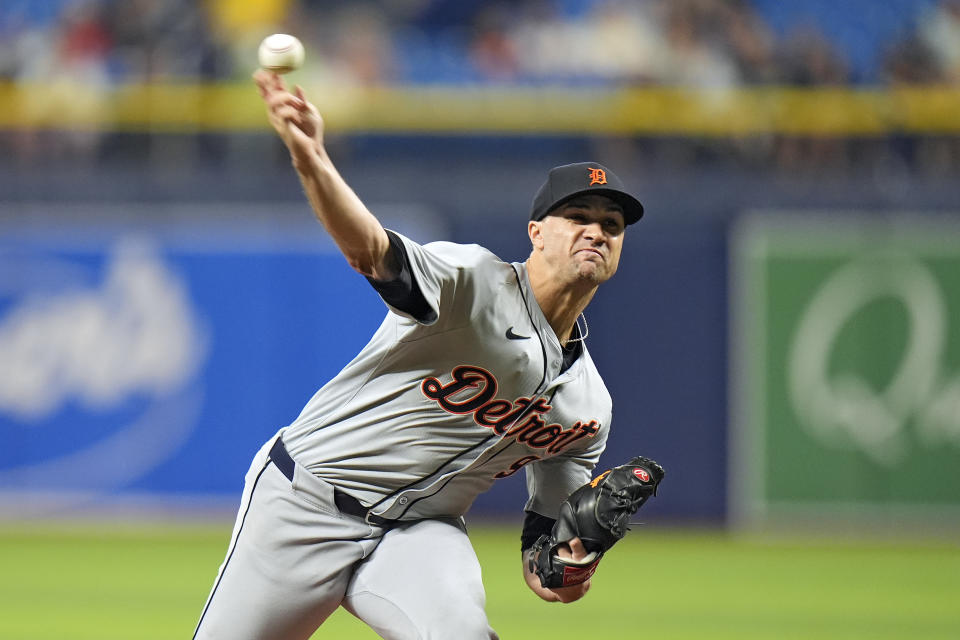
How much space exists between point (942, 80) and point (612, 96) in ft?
9.60

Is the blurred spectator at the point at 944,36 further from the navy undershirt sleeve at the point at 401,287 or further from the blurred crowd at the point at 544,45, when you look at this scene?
the navy undershirt sleeve at the point at 401,287

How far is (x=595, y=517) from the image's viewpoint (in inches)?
174

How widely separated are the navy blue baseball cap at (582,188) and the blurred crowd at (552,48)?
26.5ft

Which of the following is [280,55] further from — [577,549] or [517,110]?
[517,110]

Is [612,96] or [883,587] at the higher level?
[612,96]

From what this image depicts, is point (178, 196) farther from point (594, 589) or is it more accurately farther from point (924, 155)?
point (924, 155)

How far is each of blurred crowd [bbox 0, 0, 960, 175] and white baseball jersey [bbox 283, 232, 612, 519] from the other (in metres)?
8.16

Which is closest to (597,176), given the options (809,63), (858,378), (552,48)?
(858,378)

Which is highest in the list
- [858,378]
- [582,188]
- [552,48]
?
[552,48]

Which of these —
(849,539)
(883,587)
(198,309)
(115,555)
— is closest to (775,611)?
(883,587)

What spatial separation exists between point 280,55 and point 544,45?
33.0ft

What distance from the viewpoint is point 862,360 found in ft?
37.6

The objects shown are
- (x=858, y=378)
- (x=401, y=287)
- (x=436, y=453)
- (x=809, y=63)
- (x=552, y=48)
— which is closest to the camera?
(x=401, y=287)

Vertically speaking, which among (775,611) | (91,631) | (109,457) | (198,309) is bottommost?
(91,631)
